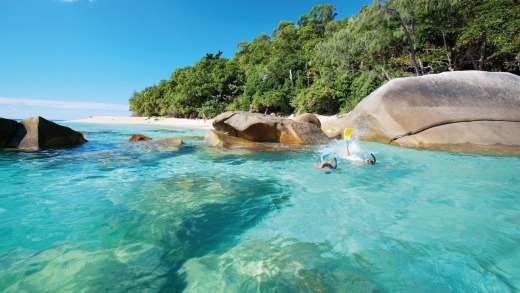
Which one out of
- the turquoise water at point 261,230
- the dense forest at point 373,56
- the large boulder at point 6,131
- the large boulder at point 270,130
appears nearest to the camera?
the turquoise water at point 261,230

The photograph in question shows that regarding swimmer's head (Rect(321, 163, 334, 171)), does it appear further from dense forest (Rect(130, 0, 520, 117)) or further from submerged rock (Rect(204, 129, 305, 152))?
dense forest (Rect(130, 0, 520, 117))

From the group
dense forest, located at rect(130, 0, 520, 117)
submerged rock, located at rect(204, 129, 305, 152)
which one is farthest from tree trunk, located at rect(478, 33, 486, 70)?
submerged rock, located at rect(204, 129, 305, 152)

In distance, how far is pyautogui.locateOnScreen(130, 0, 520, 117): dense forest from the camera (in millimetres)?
15891

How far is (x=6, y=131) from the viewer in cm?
909

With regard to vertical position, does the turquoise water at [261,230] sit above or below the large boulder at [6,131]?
below

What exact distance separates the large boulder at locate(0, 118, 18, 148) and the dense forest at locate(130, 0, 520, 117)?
788 inches

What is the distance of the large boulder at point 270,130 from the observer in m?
9.95

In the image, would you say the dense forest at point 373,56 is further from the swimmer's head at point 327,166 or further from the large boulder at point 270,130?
the swimmer's head at point 327,166

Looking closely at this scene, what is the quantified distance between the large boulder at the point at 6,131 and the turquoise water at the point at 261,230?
4437 mm

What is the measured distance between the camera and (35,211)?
3.67 m

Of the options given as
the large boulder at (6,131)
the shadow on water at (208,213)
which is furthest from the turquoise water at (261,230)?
the large boulder at (6,131)

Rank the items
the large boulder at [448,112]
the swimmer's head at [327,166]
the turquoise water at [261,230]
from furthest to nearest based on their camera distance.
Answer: the large boulder at [448,112], the swimmer's head at [327,166], the turquoise water at [261,230]

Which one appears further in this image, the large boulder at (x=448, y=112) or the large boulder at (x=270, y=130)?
the large boulder at (x=270, y=130)

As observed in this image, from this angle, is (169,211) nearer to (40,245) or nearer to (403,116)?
(40,245)
